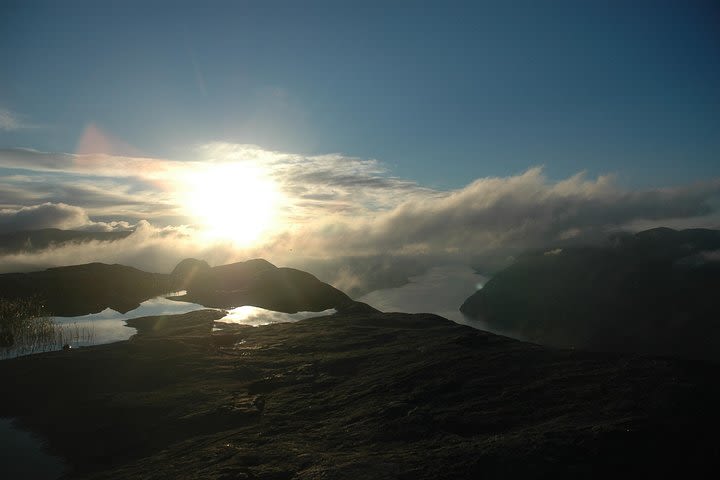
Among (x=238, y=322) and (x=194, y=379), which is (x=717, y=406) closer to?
(x=194, y=379)

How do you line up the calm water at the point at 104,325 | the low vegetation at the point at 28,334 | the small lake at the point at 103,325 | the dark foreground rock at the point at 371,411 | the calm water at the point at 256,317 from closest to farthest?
the dark foreground rock at the point at 371,411
the small lake at the point at 103,325
the low vegetation at the point at 28,334
the calm water at the point at 104,325
the calm water at the point at 256,317

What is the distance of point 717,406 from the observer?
1647 inches

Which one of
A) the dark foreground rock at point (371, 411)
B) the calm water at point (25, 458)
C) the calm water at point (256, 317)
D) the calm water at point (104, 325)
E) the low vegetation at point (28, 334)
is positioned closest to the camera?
the dark foreground rock at point (371, 411)

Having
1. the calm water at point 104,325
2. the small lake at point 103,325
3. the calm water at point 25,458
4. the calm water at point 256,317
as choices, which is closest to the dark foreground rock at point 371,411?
the calm water at point 25,458

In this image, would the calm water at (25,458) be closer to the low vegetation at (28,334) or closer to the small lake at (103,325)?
→ the small lake at (103,325)

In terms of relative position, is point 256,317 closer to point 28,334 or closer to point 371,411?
point 28,334

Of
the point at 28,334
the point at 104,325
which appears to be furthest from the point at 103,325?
the point at 28,334

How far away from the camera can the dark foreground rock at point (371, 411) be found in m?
39.4

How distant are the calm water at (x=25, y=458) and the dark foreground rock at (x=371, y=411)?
1.88m

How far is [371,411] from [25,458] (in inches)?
1698

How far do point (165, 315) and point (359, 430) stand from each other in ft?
471

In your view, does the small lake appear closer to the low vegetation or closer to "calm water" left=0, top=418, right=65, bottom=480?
the low vegetation

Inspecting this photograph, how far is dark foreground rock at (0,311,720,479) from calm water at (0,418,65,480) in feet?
6.17

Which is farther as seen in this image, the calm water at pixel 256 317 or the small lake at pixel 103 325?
the calm water at pixel 256 317
